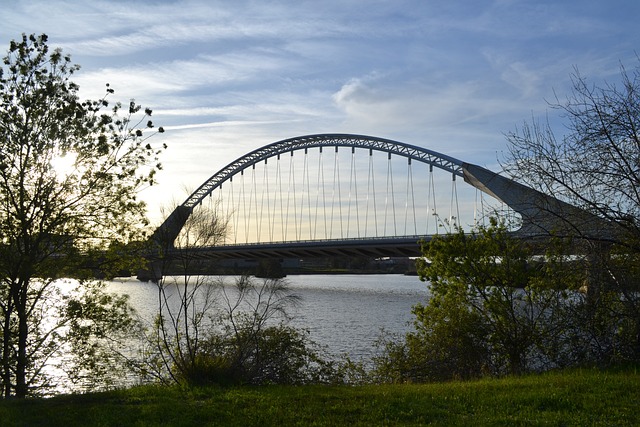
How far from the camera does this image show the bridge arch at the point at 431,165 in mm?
11422

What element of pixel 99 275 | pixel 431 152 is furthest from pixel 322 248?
pixel 99 275

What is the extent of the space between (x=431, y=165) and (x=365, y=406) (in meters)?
54.8

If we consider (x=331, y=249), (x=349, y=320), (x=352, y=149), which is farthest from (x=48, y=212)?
(x=352, y=149)

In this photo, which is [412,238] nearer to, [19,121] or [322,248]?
[322,248]

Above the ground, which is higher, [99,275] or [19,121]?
[19,121]

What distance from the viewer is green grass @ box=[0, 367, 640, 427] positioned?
24.8 feet

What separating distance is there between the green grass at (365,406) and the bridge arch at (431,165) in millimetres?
3012

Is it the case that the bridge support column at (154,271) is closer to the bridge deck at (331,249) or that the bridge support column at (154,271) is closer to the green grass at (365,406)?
the green grass at (365,406)

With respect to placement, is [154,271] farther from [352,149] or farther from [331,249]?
[352,149]

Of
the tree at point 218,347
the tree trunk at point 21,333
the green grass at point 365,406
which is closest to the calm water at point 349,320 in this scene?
the tree at point 218,347

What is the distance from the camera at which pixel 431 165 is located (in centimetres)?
6166

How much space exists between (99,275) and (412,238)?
38.5m

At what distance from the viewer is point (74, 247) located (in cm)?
1356

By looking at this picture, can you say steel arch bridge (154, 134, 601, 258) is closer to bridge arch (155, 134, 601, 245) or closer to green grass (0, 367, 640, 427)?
bridge arch (155, 134, 601, 245)
